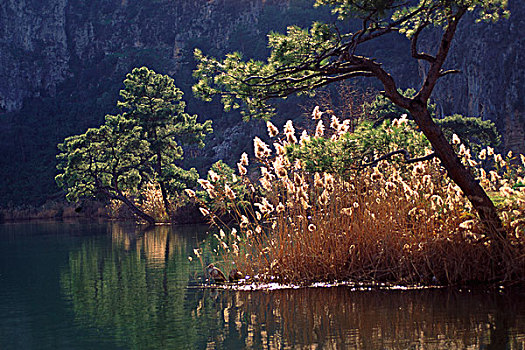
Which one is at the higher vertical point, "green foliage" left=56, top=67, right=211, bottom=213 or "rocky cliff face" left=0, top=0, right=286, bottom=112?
"rocky cliff face" left=0, top=0, right=286, bottom=112

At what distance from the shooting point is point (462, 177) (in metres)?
8.40

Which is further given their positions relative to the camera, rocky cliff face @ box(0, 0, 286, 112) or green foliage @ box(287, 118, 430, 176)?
rocky cliff face @ box(0, 0, 286, 112)

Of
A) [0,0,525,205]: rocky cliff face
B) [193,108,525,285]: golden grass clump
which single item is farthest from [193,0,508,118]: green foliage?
[0,0,525,205]: rocky cliff face

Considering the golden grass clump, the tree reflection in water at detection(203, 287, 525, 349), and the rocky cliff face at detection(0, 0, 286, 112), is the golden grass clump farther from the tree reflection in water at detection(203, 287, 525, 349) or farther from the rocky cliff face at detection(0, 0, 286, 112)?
the rocky cliff face at detection(0, 0, 286, 112)

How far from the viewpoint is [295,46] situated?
856cm

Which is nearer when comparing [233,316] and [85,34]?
[233,316]

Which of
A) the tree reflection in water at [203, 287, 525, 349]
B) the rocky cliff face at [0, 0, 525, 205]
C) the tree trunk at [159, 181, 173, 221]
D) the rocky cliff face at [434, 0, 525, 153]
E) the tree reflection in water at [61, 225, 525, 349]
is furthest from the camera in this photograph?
the rocky cliff face at [0, 0, 525, 205]

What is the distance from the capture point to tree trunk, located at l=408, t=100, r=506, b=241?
822cm

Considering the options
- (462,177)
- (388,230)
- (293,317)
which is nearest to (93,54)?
(388,230)

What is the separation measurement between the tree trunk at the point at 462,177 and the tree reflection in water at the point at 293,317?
34.9 inches

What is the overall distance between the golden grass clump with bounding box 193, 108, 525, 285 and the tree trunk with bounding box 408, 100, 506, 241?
0.47ft

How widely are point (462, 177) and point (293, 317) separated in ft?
9.37

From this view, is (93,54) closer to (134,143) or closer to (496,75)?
(134,143)

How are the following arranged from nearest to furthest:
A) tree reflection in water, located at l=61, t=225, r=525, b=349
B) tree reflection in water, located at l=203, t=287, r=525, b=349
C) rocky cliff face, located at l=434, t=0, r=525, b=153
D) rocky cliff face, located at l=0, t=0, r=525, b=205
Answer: tree reflection in water, located at l=203, t=287, r=525, b=349, tree reflection in water, located at l=61, t=225, r=525, b=349, rocky cliff face, located at l=434, t=0, r=525, b=153, rocky cliff face, located at l=0, t=0, r=525, b=205
